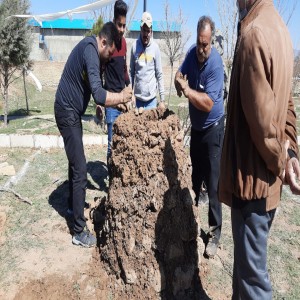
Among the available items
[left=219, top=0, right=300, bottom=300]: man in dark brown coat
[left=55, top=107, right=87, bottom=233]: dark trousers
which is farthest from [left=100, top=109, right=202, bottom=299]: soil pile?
[left=219, top=0, right=300, bottom=300]: man in dark brown coat

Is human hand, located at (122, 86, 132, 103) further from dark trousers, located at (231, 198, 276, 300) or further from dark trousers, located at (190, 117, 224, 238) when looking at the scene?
dark trousers, located at (231, 198, 276, 300)

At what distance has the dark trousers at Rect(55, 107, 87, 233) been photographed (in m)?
3.28

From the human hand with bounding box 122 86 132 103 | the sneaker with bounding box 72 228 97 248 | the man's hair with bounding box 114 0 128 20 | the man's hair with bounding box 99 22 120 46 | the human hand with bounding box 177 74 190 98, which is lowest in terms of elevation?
the sneaker with bounding box 72 228 97 248

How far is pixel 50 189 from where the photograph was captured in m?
4.74

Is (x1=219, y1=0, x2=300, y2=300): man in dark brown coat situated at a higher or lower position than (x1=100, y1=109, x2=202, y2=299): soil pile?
higher

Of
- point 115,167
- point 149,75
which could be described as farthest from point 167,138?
point 149,75

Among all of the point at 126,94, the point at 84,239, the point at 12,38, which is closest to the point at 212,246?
the point at 84,239

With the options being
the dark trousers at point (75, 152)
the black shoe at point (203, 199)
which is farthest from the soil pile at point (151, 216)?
the black shoe at point (203, 199)

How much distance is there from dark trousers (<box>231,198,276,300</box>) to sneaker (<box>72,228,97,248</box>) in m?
1.77

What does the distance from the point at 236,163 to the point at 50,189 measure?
11.6 ft

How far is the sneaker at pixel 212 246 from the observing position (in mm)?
3199

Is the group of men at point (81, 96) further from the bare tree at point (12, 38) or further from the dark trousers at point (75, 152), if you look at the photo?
the bare tree at point (12, 38)

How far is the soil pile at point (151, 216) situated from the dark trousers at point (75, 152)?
495 mm

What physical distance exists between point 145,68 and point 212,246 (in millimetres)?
2649
